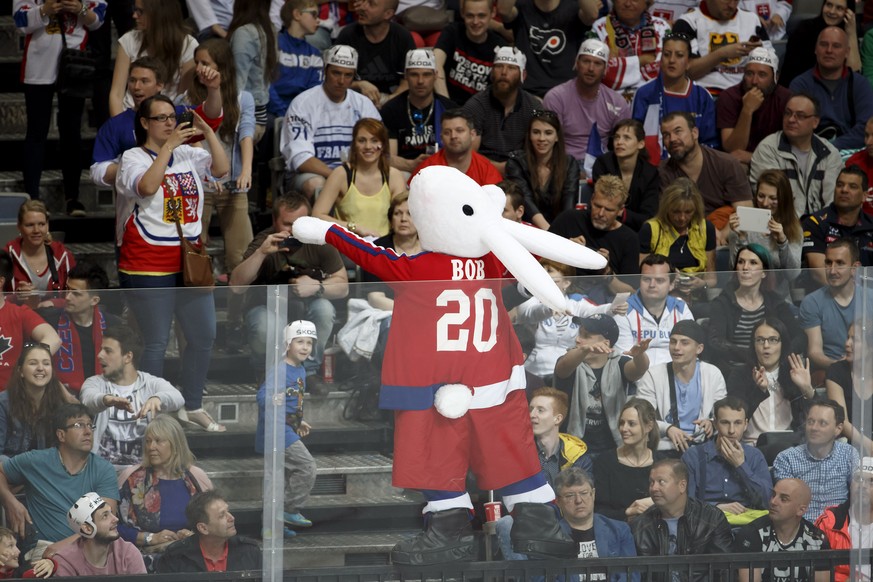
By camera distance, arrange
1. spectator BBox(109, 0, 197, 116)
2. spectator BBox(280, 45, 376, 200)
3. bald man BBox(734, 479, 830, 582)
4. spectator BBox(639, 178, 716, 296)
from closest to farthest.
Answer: bald man BBox(734, 479, 830, 582)
spectator BBox(639, 178, 716, 296)
spectator BBox(109, 0, 197, 116)
spectator BBox(280, 45, 376, 200)

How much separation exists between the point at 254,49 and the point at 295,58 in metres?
0.56

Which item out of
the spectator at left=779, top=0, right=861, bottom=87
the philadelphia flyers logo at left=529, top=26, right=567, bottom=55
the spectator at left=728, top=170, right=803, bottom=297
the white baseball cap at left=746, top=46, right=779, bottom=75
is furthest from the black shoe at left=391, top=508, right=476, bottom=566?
the spectator at left=779, top=0, right=861, bottom=87

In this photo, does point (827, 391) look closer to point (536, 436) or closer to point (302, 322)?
point (536, 436)

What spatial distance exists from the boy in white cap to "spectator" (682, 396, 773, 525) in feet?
4.63

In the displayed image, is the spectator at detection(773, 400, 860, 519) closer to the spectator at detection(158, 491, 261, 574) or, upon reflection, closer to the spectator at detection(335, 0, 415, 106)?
the spectator at detection(158, 491, 261, 574)

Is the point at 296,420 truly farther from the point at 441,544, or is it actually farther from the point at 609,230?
the point at 609,230

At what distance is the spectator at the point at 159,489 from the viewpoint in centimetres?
518

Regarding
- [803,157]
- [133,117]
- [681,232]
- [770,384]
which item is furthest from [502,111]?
[770,384]

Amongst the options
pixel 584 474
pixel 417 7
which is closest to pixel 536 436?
pixel 584 474

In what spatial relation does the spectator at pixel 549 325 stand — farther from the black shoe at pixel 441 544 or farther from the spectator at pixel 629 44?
the spectator at pixel 629 44

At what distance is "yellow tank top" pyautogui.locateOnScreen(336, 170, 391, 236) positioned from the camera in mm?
7758

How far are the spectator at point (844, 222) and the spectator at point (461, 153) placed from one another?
176 cm

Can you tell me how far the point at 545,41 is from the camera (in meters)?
9.78

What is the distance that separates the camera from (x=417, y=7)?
10148mm
